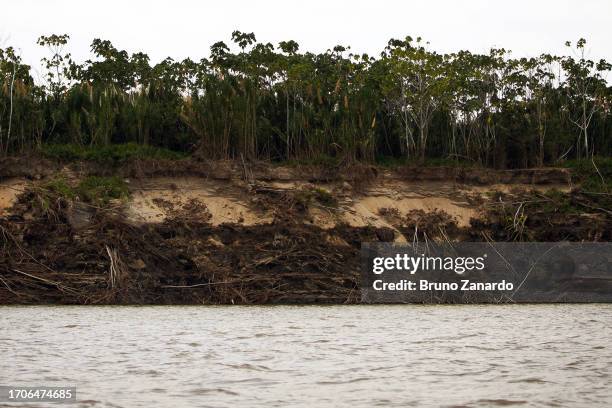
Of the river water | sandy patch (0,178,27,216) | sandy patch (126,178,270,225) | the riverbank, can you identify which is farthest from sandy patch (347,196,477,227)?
sandy patch (0,178,27,216)

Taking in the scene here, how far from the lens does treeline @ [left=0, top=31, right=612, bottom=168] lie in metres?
22.2

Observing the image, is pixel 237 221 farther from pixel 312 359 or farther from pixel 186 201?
pixel 312 359

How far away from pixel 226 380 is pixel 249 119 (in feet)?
47.1

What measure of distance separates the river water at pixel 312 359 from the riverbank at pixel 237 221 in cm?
352

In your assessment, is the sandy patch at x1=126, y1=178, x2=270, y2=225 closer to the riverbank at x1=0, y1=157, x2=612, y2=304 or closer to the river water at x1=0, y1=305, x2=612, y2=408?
the riverbank at x1=0, y1=157, x2=612, y2=304

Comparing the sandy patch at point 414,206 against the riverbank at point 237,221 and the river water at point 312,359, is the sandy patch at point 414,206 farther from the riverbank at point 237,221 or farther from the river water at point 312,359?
the river water at point 312,359

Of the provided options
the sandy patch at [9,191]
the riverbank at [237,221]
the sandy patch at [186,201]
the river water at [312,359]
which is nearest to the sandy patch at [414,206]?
the riverbank at [237,221]

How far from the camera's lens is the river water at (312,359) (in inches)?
299

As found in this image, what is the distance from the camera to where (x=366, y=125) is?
901 inches

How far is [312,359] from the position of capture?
9.78m

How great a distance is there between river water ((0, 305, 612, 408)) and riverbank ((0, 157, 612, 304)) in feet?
11.6

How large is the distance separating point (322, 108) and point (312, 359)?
13.8 metres

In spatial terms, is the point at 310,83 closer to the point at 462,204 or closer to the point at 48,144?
the point at 462,204

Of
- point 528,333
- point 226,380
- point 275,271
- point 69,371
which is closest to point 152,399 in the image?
point 226,380
